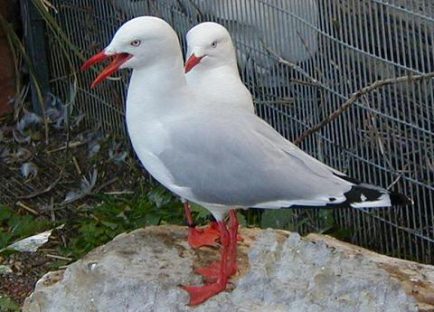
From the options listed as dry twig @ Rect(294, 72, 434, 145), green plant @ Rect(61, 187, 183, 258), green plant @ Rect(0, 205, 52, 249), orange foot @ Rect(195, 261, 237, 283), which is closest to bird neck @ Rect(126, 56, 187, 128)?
orange foot @ Rect(195, 261, 237, 283)

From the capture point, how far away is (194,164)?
4242 millimetres

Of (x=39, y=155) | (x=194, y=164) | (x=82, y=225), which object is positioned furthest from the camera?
(x=39, y=155)

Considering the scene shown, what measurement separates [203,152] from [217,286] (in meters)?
0.44

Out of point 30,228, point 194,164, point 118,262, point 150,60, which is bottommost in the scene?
point 30,228

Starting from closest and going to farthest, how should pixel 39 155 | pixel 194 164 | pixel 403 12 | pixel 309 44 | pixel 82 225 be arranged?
1. pixel 194 164
2. pixel 403 12
3. pixel 309 44
4. pixel 82 225
5. pixel 39 155

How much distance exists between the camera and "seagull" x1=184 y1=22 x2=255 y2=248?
4.86 meters

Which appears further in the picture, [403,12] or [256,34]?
[256,34]

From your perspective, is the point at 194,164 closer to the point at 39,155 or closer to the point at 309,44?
the point at 309,44

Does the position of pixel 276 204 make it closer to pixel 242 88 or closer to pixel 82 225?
pixel 242 88

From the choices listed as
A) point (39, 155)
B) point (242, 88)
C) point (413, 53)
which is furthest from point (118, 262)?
point (39, 155)

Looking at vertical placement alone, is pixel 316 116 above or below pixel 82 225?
above

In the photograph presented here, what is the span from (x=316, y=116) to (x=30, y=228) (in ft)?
4.76

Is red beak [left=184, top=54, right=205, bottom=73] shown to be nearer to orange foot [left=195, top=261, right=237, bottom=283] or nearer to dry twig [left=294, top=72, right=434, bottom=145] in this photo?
dry twig [left=294, top=72, right=434, bottom=145]

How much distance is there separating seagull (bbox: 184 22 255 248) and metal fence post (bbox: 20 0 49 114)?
2134mm
